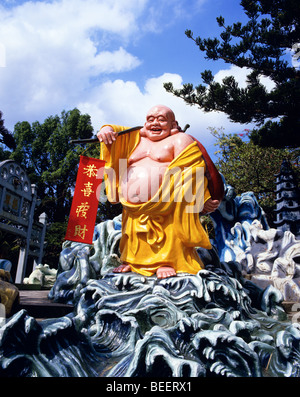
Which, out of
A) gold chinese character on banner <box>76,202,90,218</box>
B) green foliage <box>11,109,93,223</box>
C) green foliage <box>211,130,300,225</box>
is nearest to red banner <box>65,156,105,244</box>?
gold chinese character on banner <box>76,202,90,218</box>

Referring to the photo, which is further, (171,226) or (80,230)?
(80,230)

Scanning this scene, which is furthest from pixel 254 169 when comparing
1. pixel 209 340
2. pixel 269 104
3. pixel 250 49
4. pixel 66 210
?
pixel 209 340

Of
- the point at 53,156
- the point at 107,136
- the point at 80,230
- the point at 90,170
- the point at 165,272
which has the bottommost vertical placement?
the point at 165,272

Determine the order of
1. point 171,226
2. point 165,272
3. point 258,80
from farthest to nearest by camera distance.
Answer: point 258,80 < point 171,226 < point 165,272

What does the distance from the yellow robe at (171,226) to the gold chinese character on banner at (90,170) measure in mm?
476

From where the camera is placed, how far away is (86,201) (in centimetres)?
375

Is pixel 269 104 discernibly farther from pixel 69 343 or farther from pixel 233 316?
pixel 69 343

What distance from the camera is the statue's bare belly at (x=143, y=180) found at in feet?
11.1

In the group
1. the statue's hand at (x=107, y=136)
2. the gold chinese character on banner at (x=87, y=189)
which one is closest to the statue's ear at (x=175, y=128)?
the statue's hand at (x=107, y=136)

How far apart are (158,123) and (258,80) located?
20.5 ft

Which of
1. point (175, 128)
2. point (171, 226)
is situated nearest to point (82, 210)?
point (171, 226)

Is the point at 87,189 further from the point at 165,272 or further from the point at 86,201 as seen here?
the point at 165,272
